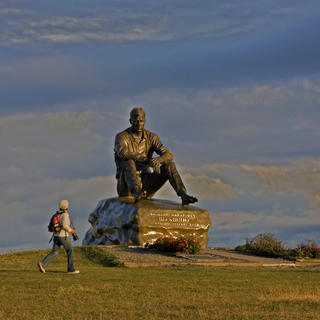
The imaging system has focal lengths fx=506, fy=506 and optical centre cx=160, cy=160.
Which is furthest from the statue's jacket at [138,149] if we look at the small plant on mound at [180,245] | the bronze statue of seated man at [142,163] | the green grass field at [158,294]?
the green grass field at [158,294]

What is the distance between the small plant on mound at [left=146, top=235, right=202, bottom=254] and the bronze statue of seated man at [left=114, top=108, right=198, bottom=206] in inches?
80.0

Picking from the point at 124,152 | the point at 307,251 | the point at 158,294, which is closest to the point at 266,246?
the point at 307,251

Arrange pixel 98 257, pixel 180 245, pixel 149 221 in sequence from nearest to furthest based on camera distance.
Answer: pixel 98 257 < pixel 180 245 < pixel 149 221

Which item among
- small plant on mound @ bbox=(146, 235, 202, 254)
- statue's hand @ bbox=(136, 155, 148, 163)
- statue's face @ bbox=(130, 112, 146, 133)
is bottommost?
small plant on mound @ bbox=(146, 235, 202, 254)

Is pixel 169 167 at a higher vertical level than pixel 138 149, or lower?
lower

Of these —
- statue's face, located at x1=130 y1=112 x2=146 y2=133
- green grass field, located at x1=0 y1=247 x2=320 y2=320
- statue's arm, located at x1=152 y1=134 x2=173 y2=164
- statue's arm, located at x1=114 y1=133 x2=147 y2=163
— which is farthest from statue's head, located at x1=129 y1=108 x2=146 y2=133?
green grass field, located at x1=0 y1=247 x2=320 y2=320

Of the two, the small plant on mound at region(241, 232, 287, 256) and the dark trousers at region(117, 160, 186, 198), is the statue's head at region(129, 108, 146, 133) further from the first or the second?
the small plant on mound at region(241, 232, 287, 256)

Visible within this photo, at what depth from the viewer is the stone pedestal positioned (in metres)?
19.7

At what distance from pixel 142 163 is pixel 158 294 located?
1229cm

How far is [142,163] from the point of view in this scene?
2178 cm

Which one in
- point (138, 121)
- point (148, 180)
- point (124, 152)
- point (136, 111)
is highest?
point (136, 111)

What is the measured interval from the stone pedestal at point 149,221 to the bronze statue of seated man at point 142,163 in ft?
1.90

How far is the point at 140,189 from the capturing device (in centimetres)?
2020

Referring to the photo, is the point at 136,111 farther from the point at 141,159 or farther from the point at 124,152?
the point at 141,159
